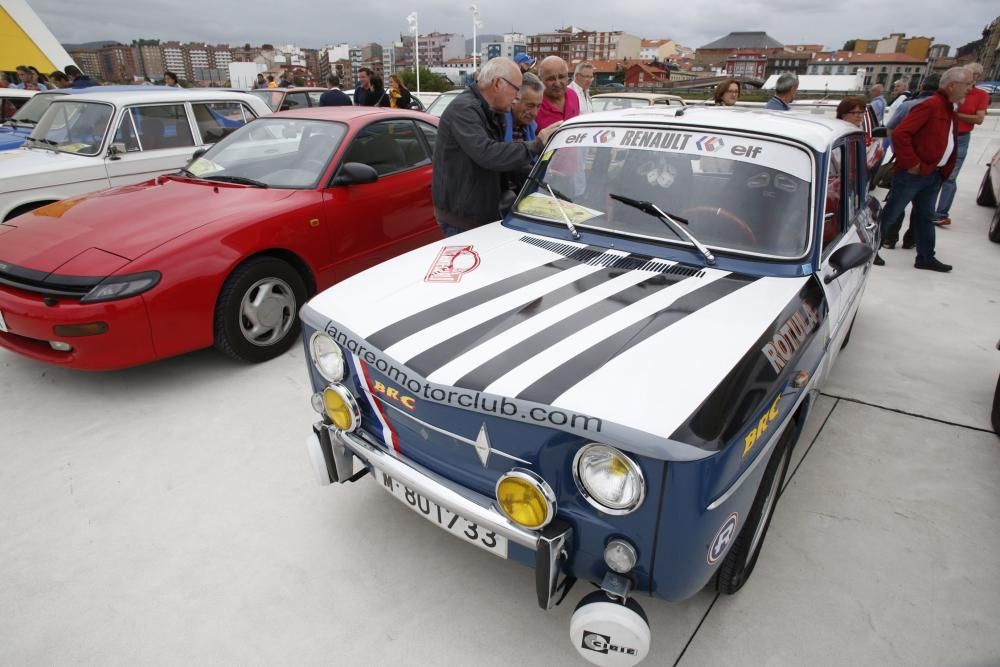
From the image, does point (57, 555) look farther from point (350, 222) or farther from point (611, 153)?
point (611, 153)

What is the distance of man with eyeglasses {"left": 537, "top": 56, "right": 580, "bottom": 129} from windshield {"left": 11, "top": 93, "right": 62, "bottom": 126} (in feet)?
21.3

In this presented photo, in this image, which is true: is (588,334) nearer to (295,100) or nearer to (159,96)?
(159,96)

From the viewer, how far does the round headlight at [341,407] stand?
2.14 metres

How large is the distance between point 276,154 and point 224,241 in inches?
46.1

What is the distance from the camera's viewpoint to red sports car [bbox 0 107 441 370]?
3225 millimetres

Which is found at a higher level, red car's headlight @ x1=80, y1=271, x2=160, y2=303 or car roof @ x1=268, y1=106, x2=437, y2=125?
car roof @ x1=268, y1=106, x2=437, y2=125

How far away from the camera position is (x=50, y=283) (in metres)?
3.20

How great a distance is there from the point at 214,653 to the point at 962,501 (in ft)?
10.7

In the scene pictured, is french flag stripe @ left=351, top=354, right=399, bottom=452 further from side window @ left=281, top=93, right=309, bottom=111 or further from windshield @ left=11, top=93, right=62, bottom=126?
side window @ left=281, top=93, right=309, bottom=111

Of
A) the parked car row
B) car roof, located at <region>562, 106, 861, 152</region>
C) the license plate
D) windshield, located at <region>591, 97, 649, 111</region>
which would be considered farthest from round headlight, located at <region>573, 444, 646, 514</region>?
windshield, located at <region>591, 97, 649, 111</region>

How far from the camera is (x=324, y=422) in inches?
90.4

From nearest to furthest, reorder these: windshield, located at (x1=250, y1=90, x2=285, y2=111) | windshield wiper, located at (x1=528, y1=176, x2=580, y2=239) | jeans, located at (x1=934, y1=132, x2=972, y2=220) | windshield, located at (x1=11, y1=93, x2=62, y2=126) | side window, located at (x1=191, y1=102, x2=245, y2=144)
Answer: windshield wiper, located at (x1=528, y1=176, x2=580, y2=239) → side window, located at (x1=191, y1=102, x2=245, y2=144) → jeans, located at (x1=934, y1=132, x2=972, y2=220) → windshield, located at (x1=11, y1=93, x2=62, y2=126) → windshield, located at (x1=250, y1=90, x2=285, y2=111)

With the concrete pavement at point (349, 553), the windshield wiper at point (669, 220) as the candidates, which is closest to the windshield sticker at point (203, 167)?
the concrete pavement at point (349, 553)

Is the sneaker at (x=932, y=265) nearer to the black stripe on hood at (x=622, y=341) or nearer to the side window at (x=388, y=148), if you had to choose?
the black stripe on hood at (x=622, y=341)
